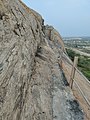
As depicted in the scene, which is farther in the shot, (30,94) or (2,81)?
(30,94)

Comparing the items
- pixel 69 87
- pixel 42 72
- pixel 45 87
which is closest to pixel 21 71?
pixel 45 87

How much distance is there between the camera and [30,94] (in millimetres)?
7250

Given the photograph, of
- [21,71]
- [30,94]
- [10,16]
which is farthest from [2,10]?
[30,94]

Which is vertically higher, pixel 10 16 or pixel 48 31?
pixel 10 16

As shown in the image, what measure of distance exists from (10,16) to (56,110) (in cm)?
320

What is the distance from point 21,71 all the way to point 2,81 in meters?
1.55

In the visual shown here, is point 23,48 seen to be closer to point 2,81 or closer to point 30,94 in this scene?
point 30,94

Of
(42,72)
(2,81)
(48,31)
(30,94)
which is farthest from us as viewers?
(48,31)

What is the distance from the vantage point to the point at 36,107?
689cm

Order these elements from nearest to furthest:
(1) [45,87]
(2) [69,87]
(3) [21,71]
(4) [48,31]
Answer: (3) [21,71] → (1) [45,87] → (2) [69,87] → (4) [48,31]

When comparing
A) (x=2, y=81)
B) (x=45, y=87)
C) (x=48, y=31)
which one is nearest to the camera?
(x=2, y=81)

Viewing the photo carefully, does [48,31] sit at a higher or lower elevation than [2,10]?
lower

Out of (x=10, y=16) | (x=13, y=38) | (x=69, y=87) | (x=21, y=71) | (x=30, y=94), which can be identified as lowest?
(x=69, y=87)

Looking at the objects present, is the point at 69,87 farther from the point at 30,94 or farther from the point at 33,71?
the point at 30,94
